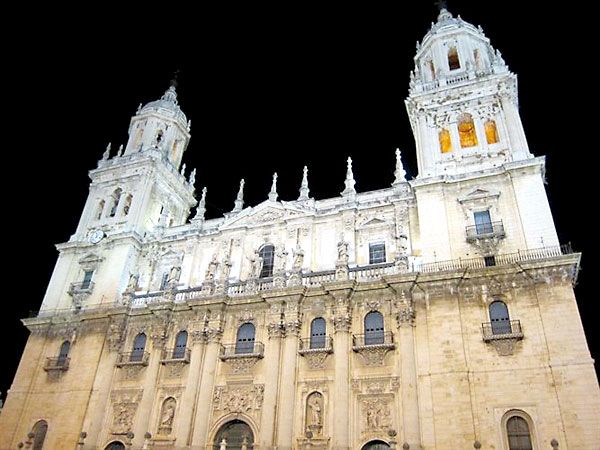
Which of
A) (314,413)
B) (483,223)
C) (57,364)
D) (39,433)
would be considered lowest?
(39,433)

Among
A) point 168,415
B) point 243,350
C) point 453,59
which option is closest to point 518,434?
point 243,350

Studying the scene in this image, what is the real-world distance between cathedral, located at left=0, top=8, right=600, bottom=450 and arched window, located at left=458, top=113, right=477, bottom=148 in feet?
0.63

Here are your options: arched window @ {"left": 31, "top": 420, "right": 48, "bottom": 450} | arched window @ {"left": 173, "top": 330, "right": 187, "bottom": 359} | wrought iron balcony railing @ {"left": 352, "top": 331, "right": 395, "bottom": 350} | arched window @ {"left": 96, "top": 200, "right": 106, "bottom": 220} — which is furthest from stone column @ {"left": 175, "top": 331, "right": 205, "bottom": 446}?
arched window @ {"left": 96, "top": 200, "right": 106, "bottom": 220}

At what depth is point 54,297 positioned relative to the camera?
34.5 metres

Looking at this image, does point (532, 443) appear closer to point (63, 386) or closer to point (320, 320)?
point (320, 320)

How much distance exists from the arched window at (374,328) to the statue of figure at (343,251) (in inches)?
135

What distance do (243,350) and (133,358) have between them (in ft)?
24.8

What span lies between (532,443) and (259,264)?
1756 centimetres

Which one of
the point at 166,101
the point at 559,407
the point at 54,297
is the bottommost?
the point at 559,407

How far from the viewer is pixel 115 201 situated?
38844mm

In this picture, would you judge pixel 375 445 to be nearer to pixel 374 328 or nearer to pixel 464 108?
pixel 374 328

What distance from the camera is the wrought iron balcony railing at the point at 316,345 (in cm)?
2580

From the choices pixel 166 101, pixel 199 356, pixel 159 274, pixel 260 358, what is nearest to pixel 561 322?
pixel 260 358

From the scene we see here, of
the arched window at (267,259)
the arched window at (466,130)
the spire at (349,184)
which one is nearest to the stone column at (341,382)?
the arched window at (267,259)
